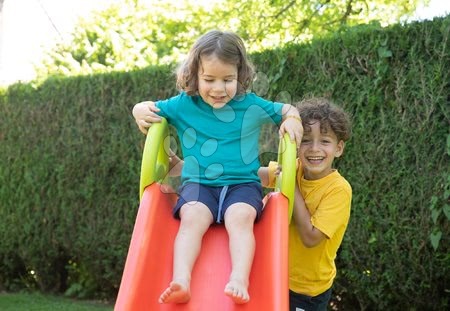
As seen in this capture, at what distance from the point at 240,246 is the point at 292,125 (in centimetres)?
55

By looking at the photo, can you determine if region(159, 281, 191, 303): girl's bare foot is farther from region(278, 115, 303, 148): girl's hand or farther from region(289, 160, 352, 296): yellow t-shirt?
region(278, 115, 303, 148): girl's hand

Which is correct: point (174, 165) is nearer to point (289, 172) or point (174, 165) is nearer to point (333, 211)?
point (289, 172)

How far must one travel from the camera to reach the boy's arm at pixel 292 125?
2.93 meters

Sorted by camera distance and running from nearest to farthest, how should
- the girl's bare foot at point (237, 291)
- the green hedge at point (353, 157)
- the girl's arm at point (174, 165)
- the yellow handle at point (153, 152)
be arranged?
the girl's bare foot at point (237, 291) → the yellow handle at point (153, 152) → the girl's arm at point (174, 165) → the green hedge at point (353, 157)

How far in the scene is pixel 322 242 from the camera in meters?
2.96

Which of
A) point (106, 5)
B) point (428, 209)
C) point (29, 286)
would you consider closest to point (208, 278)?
point (428, 209)

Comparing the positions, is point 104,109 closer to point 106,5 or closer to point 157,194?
point 157,194

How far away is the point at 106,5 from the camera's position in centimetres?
1645

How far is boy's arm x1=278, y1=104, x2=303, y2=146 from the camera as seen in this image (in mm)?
2932

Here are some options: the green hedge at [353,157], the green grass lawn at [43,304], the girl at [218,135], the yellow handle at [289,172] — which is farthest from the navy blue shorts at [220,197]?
the green grass lawn at [43,304]

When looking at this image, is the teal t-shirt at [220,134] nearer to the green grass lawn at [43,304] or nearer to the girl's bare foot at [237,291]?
the girl's bare foot at [237,291]

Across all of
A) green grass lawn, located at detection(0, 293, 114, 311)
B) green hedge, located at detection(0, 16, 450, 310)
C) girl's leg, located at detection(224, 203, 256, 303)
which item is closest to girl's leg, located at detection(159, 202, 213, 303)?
girl's leg, located at detection(224, 203, 256, 303)

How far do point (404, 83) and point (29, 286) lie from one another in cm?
528

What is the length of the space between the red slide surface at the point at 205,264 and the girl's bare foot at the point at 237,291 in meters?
0.07
